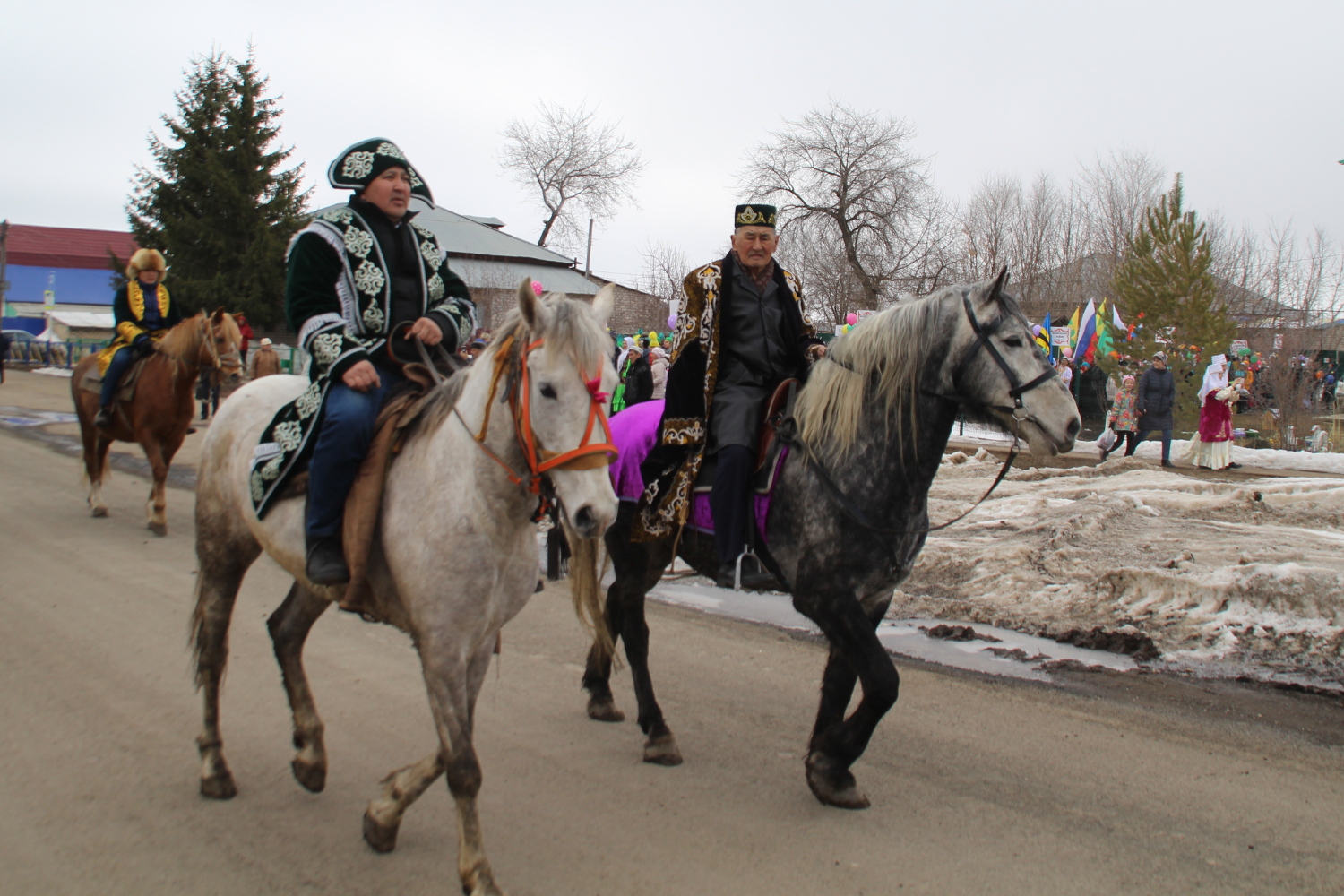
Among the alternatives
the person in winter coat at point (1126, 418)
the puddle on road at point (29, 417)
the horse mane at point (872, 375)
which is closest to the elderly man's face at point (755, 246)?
the horse mane at point (872, 375)

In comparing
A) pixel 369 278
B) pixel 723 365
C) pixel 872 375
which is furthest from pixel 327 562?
pixel 872 375

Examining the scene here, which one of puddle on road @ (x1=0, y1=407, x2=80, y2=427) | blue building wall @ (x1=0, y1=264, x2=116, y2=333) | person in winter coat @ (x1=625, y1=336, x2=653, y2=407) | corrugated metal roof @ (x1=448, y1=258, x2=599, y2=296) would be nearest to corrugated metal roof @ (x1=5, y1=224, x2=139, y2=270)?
blue building wall @ (x1=0, y1=264, x2=116, y2=333)

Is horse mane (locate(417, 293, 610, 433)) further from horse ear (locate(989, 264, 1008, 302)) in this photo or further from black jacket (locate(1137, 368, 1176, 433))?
black jacket (locate(1137, 368, 1176, 433))

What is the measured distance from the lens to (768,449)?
4562mm

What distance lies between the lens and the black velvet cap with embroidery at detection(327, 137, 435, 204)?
3914 millimetres

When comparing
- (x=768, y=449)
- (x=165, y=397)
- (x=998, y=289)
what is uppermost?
(x=998, y=289)

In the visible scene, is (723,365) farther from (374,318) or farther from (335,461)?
(335,461)

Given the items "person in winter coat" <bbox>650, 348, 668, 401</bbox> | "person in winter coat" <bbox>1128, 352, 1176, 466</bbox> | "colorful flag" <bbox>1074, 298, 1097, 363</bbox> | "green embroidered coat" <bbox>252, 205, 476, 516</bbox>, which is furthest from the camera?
"colorful flag" <bbox>1074, 298, 1097, 363</bbox>

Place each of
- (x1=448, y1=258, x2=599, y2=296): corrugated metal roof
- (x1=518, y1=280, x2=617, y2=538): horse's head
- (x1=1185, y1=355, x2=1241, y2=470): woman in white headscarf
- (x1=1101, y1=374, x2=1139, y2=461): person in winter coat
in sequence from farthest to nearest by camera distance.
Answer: (x1=448, y1=258, x2=599, y2=296): corrugated metal roof → (x1=1101, y1=374, x2=1139, y2=461): person in winter coat → (x1=1185, y1=355, x2=1241, y2=470): woman in white headscarf → (x1=518, y1=280, x2=617, y2=538): horse's head

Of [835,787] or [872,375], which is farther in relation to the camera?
[872,375]

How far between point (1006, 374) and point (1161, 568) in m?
4.41

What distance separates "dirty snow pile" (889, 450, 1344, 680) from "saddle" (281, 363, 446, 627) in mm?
4562

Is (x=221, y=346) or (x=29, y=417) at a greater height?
(x=221, y=346)

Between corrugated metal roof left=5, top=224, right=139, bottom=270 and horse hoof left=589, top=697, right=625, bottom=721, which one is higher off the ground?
corrugated metal roof left=5, top=224, right=139, bottom=270
